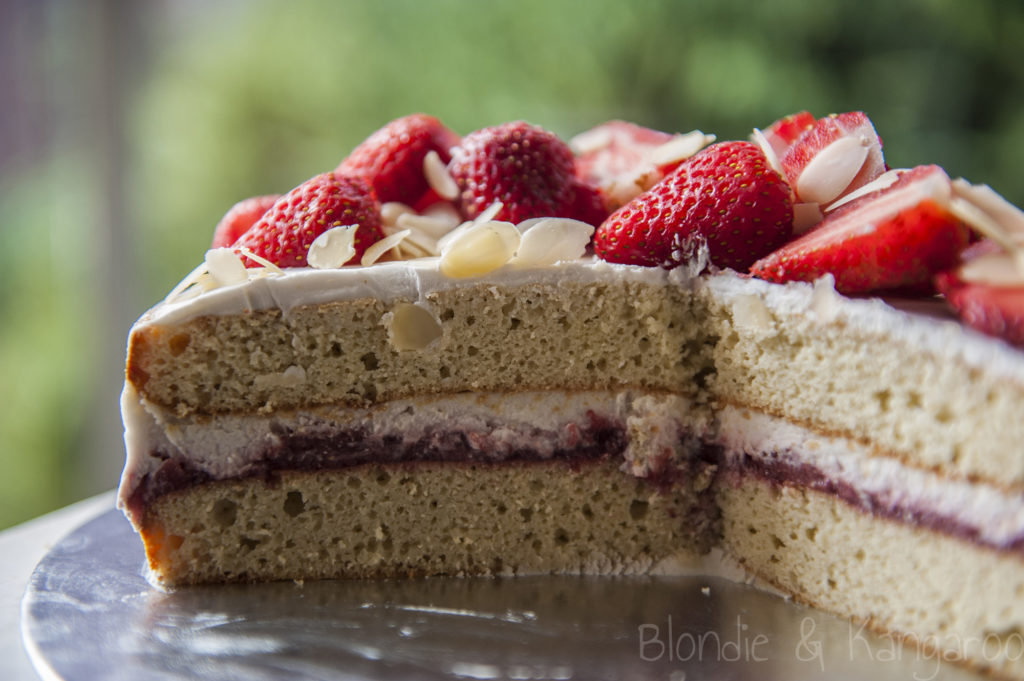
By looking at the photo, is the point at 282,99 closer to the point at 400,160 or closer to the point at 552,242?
the point at 400,160

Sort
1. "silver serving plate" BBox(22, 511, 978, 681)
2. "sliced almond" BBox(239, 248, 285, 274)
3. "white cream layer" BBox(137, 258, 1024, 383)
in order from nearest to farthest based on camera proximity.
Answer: "silver serving plate" BBox(22, 511, 978, 681), "white cream layer" BBox(137, 258, 1024, 383), "sliced almond" BBox(239, 248, 285, 274)

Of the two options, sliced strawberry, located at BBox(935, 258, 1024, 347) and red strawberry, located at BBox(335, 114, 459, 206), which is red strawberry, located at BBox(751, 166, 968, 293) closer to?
sliced strawberry, located at BBox(935, 258, 1024, 347)

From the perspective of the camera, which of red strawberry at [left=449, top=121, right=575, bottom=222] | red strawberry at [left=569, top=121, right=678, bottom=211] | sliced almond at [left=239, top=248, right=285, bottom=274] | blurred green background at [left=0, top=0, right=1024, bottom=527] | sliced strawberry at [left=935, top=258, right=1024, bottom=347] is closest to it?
sliced strawberry at [left=935, top=258, right=1024, bottom=347]

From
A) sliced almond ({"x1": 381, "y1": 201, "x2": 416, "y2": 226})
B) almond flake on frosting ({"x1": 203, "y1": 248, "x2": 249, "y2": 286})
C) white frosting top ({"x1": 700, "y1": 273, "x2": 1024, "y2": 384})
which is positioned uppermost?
sliced almond ({"x1": 381, "y1": 201, "x2": 416, "y2": 226})

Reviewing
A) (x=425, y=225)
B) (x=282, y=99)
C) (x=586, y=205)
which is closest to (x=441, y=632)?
(x=425, y=225)

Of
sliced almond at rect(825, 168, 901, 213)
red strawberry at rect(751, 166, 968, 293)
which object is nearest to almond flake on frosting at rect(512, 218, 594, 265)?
red strawberry at rect(751, 166, 968, 293)

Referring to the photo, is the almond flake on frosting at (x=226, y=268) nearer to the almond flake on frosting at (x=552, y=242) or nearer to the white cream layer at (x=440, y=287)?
the white cream layer at (x=440, y=287)

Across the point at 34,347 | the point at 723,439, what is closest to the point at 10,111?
the point at 34,347
